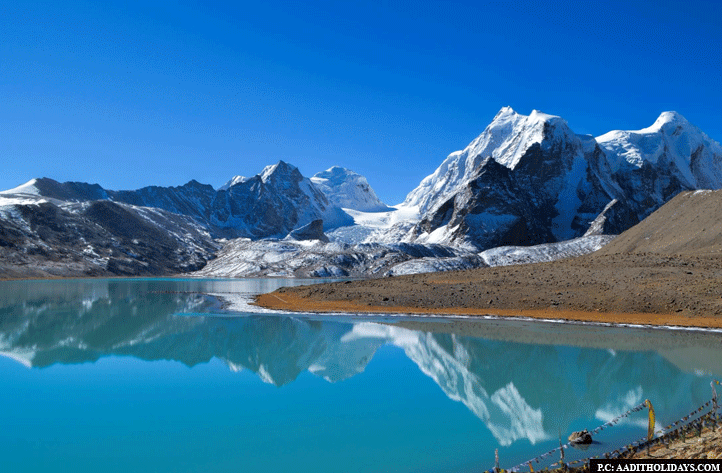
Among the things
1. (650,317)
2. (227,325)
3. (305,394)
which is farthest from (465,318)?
(305,394)

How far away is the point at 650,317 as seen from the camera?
118 ft

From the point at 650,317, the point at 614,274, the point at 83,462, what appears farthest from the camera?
the point at 614,274

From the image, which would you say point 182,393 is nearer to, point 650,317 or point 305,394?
point 305,394

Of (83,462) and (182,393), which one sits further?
(182,393)

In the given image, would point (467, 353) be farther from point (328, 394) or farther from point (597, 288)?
point (597, 288)

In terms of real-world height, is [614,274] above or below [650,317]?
above

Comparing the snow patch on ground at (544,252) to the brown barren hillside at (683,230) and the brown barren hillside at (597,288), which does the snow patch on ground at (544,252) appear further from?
the brown barren hillside at (597,288)

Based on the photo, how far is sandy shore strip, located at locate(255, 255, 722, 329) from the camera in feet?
120

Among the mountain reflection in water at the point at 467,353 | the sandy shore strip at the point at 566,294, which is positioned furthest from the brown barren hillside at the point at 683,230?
the mountain reflection in water at the point at 467,353

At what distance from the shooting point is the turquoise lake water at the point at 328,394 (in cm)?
1210

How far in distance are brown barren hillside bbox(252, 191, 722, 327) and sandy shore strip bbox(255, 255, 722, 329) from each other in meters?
0.07

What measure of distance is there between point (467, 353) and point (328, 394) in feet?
33.3

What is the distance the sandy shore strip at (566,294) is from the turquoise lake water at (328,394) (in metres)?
6.20

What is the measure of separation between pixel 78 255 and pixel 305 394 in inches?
6584
